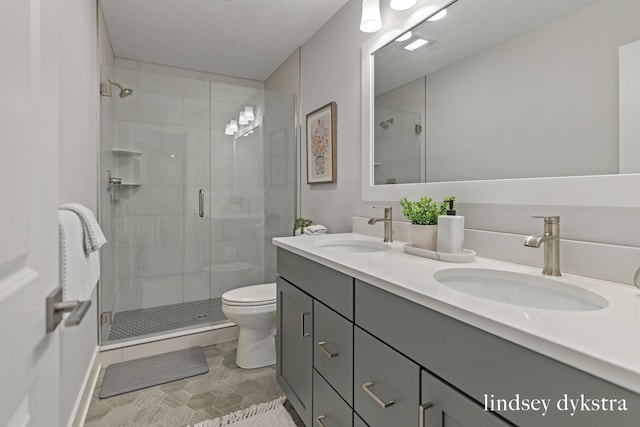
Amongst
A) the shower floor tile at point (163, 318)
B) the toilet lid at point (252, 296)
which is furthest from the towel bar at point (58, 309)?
the shower floor tile at point (163, 318)

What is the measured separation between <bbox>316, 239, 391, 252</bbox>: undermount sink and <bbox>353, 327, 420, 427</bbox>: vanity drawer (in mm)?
642

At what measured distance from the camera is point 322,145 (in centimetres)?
238

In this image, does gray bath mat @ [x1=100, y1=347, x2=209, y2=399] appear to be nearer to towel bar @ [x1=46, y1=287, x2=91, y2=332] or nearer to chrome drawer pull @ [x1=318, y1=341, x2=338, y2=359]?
chrome drawer pull @ [x1=318, y1=341, x2=338, y2=359]

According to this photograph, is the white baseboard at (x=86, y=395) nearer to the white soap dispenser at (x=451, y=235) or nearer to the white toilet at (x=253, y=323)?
the white toilet at (x=253, y=323)

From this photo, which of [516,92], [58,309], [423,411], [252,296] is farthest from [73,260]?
[516,92]

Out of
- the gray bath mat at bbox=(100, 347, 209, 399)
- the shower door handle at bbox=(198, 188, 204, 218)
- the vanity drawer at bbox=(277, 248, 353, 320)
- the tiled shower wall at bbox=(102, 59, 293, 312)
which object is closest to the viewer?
the vanity drawer at bbox=(277, 248, 353, 320)

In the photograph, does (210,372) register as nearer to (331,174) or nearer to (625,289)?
(331,174)

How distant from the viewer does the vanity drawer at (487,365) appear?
19.2 inches

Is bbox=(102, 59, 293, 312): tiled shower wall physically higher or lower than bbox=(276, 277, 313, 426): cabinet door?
higher

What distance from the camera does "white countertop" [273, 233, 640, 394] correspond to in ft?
1.56

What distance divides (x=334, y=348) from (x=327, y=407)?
259 millimetres

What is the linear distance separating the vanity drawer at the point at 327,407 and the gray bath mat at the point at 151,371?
3.49 feet

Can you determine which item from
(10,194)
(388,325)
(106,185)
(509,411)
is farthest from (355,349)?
(106,185)

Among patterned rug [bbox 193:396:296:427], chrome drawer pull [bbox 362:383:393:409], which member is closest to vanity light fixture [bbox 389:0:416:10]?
chrome drawer pull [bbox 362:383:393:409]
